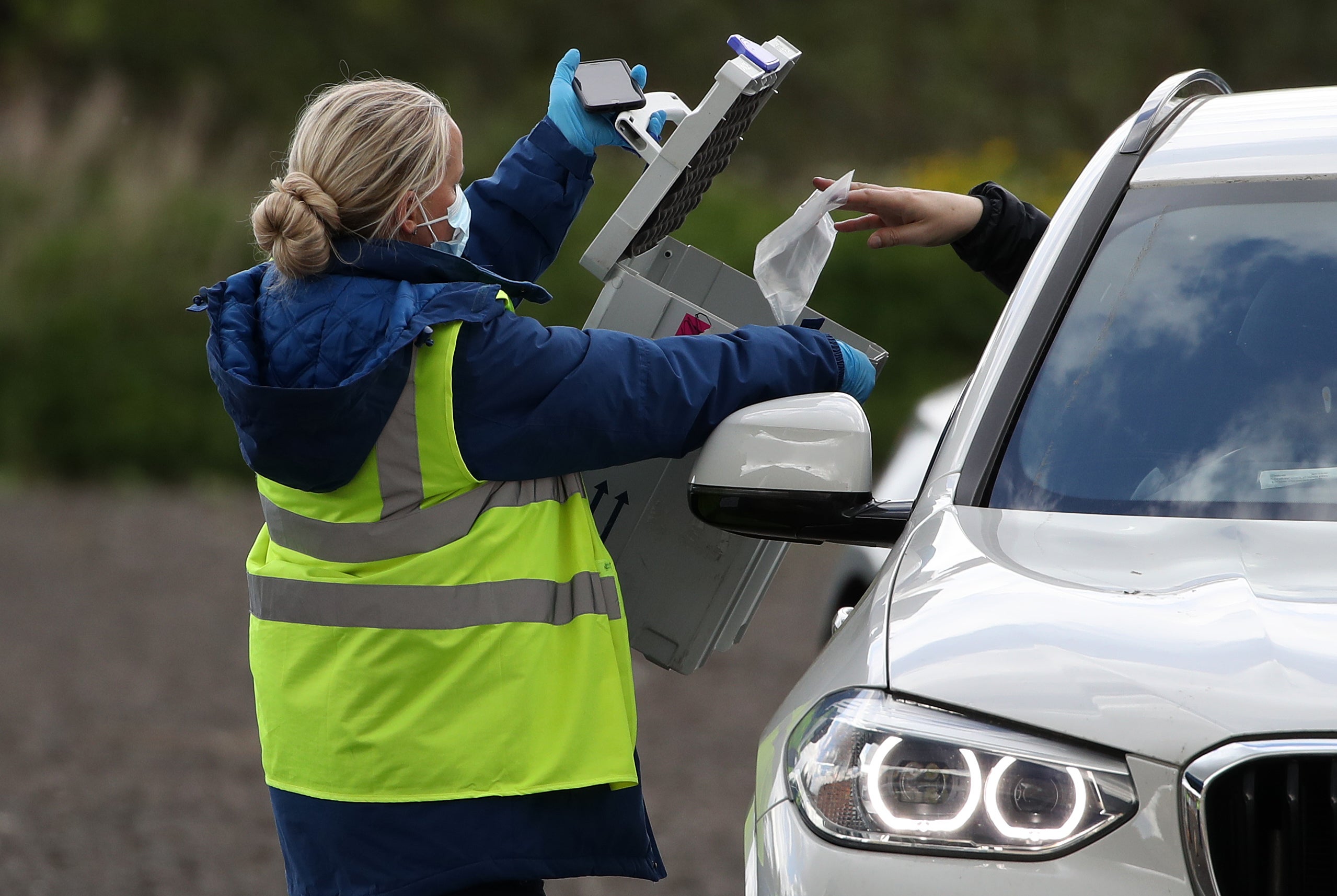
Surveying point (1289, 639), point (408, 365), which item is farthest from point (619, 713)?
point (1289, 639)

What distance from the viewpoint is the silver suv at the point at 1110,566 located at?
5.44 ft

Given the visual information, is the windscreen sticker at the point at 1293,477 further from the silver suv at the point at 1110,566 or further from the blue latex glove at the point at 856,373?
the blue latex glove at the point at 856,373

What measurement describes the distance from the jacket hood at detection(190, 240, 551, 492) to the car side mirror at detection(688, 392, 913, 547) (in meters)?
0.38

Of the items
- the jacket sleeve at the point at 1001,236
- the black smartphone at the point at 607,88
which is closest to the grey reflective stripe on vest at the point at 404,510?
the black smartphone at the point at 607,88

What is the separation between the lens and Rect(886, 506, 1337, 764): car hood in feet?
5.47

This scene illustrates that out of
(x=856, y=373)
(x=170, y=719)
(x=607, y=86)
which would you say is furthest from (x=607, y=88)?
(x=170, y=719)

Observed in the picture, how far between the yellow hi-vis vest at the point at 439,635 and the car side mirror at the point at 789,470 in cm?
24

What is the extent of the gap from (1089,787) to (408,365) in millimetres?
1085

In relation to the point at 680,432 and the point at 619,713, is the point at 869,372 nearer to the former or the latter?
the point at 680,432

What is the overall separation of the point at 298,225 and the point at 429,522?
18.6 inches

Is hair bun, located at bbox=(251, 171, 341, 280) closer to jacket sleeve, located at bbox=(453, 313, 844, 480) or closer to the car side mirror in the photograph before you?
jacket sleeve, located at bbox=(453, 313, 844, 480)

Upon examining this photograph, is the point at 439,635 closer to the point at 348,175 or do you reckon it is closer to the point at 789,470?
the point at 789,470

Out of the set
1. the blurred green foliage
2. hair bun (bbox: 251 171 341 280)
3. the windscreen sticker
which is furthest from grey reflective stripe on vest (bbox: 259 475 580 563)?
the blurred green foliage

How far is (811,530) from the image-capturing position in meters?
2.29
